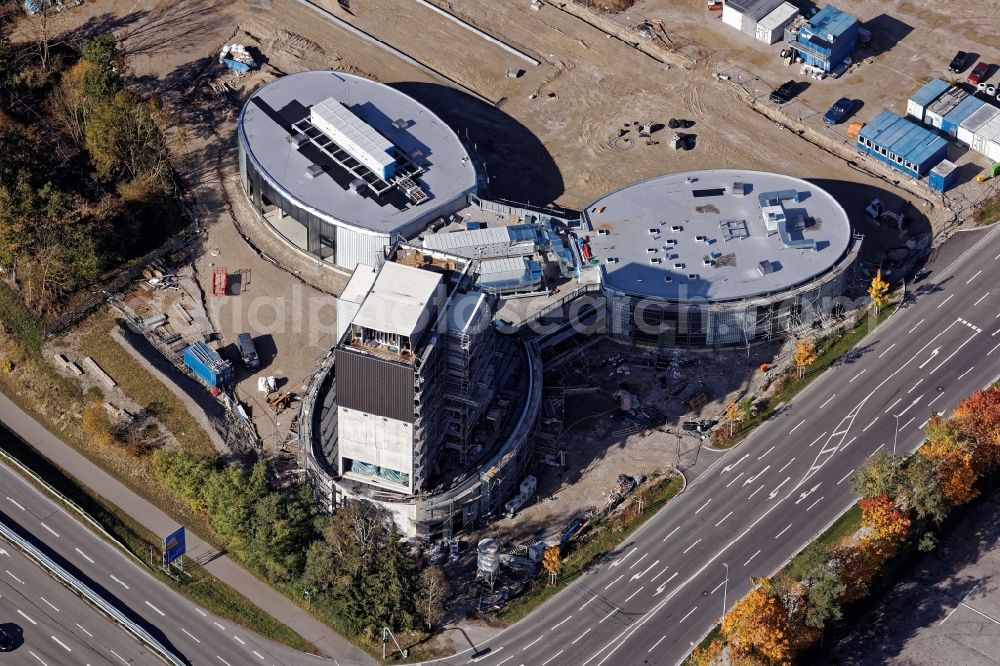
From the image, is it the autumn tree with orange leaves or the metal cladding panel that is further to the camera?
the metal cladding panel

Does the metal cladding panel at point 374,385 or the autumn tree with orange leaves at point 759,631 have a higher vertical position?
the metal cladding panel at point 374,385

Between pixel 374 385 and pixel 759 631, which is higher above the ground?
pixel 374 385

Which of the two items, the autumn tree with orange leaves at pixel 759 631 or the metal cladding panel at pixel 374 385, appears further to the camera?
the metal cladding panel at pixel 374 385

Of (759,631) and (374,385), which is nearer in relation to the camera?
(759,631)

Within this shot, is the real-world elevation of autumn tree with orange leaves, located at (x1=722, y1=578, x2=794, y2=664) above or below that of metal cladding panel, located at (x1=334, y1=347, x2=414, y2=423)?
below

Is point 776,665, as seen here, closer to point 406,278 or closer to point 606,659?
point 606,659
